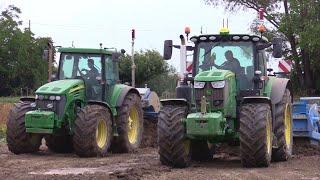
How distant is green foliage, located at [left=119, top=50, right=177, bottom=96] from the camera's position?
37.6m

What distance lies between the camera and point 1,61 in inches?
2115

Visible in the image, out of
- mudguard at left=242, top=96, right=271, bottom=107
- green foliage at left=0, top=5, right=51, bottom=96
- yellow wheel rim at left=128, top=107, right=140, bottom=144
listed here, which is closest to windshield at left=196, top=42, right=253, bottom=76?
mudguard at left=242, top=96, right=271, bottom=107

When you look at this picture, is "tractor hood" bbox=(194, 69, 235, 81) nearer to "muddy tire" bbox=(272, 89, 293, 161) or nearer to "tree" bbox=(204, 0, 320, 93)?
"muddy tire" bbox=(272, 89, 293, 161)

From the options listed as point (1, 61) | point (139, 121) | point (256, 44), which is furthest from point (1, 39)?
point (256, 44)

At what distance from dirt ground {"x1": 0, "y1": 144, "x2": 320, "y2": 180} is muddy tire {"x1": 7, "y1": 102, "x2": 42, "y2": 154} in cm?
20

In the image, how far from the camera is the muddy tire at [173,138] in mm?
9773

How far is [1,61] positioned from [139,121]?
136ft

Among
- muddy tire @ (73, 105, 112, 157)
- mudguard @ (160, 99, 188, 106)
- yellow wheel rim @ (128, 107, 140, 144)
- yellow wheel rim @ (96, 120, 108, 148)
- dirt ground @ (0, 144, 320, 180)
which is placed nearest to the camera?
dirt ground @ (0, 144, 320, 180)

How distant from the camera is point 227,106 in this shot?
999 cm

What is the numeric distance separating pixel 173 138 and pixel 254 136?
1331 millimetres

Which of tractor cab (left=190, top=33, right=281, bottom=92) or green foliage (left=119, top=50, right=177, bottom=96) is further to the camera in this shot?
green foliage (left=119, top=50, right=177, bottom=96)

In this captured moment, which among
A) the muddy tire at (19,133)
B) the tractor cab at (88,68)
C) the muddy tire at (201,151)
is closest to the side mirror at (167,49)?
the muddy tire at (201,151)

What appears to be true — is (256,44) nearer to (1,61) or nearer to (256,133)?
(256,133)

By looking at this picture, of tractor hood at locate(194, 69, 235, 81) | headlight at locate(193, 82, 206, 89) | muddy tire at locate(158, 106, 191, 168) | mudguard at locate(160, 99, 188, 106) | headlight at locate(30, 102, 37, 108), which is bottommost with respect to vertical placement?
muddy tire at locate(158, 106, 191, 168)
